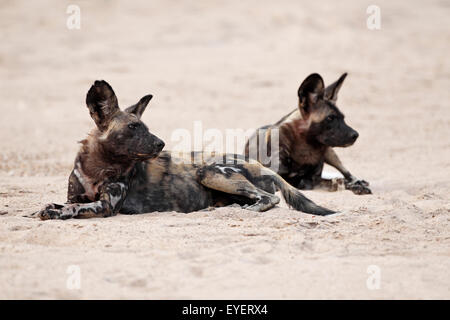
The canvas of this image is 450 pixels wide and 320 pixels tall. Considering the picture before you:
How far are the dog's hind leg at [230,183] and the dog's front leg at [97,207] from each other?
2.25ft

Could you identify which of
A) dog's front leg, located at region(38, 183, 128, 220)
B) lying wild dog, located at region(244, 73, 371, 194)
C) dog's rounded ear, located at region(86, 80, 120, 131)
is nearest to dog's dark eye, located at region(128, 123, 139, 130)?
dog's rounded ear, located at region(86, 80, 120, 131)

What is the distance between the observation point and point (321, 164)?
7258mm

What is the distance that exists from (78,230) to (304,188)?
3.54 m

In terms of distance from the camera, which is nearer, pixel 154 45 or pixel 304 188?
pixel 304 188

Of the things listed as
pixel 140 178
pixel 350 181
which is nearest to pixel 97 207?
pixel 140 178

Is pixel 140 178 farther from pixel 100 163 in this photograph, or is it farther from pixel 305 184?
pixel 305 184

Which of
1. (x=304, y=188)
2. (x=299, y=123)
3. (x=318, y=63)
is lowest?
(x=304, y=188)

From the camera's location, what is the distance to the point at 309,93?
22.9ft

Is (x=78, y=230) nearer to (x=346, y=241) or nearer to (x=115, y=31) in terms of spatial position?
(x=346, y=241)

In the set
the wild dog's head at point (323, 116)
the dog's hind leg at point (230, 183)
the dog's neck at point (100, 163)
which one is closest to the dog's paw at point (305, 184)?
the wild dog's head at point (323, 116)

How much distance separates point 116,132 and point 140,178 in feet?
1.38

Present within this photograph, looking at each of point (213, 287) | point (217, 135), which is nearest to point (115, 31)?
point (217, 135)

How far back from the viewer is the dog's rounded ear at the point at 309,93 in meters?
6.90

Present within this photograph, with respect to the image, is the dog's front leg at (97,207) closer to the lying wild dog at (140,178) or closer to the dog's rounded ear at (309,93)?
the lying wild dog at (140,178)
